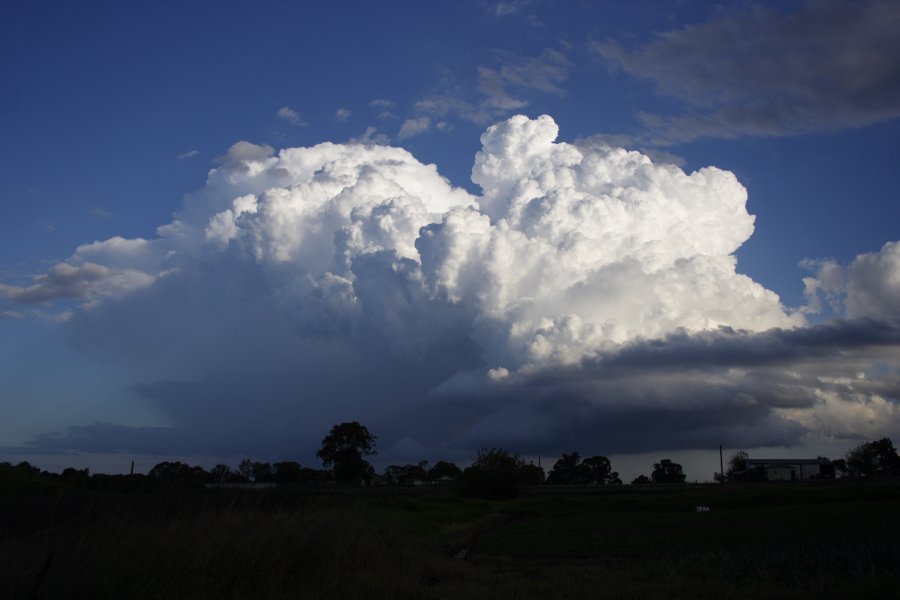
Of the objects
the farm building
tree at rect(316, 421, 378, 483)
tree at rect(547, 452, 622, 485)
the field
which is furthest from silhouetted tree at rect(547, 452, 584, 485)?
the field

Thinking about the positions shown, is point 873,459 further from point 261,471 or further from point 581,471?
point 261,471

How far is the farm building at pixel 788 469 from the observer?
122188 millimetres


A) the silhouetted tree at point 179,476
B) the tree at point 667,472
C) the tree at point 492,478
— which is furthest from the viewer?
the tree at point 667,472

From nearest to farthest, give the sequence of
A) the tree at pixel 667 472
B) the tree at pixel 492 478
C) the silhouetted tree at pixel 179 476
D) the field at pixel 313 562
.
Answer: the field at pixel 313 562 < the silhouetted tree at pixel 179 476 < the tree at pixel 492 478 < the tree at pixel 667 472

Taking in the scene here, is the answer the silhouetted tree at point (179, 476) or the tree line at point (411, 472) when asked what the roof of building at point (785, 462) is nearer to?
the tree line at point (411, 472)

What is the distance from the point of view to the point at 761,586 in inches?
554

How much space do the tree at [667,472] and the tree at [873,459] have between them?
32667 millimetres

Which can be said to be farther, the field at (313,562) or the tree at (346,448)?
the tree at (346,448)

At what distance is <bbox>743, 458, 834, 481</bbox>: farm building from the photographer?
12219cm

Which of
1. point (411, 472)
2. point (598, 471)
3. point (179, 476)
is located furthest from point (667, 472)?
point (179, 476)

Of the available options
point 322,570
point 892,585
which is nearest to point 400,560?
point 322,570

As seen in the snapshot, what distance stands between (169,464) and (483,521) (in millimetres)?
49196

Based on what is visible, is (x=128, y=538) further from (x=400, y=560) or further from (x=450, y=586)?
(x=400, y=560)

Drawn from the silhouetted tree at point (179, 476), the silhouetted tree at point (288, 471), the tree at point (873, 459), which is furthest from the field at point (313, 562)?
the tree at point (873, 459)
